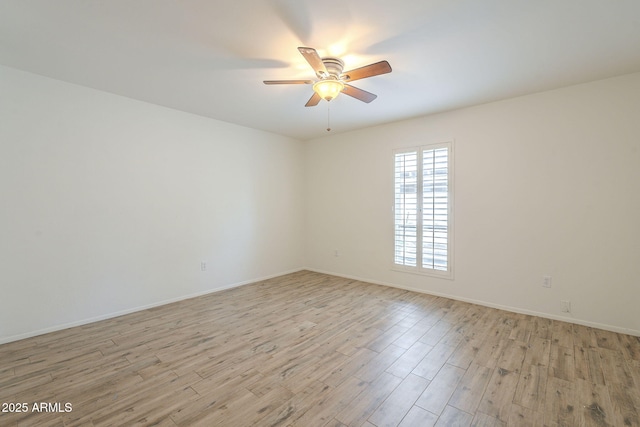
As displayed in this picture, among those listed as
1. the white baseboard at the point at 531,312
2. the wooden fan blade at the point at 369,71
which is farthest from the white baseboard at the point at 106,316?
the wooden fan blade at the point at 369,71

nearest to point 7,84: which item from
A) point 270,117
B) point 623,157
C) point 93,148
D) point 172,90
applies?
point 93,148

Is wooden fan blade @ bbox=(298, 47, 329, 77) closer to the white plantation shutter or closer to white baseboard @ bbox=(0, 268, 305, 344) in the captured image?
the white plantation shutter

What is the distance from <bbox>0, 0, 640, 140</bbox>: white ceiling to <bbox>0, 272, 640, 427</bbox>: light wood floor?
2626 mm

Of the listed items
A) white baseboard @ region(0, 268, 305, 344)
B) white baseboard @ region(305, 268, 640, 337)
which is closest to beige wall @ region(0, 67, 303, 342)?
white baseboard @ region(0, 268, 305, 344)

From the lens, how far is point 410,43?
89.0 inches

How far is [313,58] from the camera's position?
78.6 inches

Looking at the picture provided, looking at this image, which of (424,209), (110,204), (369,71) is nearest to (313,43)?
(369,71)

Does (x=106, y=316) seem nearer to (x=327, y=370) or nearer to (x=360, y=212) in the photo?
(x=327, y=370)

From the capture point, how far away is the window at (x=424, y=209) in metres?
3.92

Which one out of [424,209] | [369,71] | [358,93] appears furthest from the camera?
[424,209]

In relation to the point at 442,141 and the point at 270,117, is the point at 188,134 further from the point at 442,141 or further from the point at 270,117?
the point at 442,141

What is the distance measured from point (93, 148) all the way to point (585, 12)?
15.3 feet

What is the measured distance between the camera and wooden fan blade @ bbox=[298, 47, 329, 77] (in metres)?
1.87

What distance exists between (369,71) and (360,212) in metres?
2.96
